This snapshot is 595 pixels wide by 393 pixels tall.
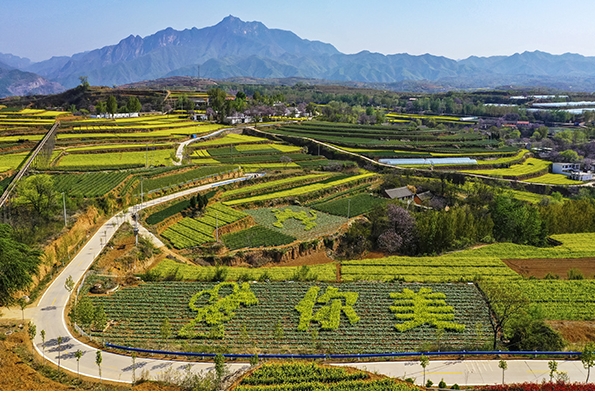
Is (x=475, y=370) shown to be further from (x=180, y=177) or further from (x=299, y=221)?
(x=180, y=177)

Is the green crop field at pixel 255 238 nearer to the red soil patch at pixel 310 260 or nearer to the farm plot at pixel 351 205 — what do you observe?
the red soil patch at pixel 310 260

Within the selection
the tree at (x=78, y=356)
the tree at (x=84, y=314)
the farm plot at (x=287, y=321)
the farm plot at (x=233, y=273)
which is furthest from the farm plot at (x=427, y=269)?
the tree at (x=78, y=356)

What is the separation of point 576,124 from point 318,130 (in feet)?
293

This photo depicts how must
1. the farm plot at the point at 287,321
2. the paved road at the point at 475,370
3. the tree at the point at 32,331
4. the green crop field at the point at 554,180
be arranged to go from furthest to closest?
the green crop field at the point at 554,180 < the farm plot at the point at 287,321 < the tree at the point at 32,331 < the paved road at the point at 475,370

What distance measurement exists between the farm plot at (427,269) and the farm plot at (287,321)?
2393 mm

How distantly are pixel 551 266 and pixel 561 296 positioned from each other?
25.5 feet

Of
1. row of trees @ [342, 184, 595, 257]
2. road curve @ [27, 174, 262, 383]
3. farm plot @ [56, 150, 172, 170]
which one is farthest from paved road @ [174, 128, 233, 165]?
road curve @ [27, 174, 262, 383]

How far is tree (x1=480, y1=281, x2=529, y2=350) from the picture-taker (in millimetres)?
29891

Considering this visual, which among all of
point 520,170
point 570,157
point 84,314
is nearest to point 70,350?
point 84,314

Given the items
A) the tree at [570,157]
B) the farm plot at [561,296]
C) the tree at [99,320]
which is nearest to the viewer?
the tree at [99,320]

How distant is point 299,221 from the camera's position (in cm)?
5288

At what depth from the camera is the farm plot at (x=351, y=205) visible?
56631 mm

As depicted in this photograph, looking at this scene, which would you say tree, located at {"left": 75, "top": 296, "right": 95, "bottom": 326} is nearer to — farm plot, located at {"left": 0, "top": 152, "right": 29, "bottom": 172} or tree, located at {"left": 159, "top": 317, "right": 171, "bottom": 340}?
tree, located at {"left": 159, "top": 317, "right": 171, "bottom": 340}

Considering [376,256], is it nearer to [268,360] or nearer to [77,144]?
[268,360]
